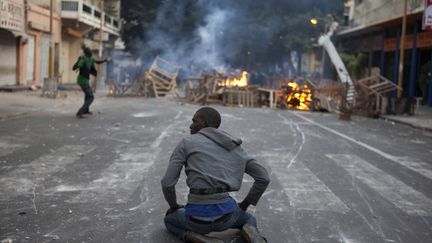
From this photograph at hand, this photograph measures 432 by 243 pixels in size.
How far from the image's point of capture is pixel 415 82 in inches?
1111

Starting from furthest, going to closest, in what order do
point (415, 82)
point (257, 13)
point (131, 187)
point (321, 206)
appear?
point (257, 13) → point (415, 82) → point (131, 187) → point (321, 206)

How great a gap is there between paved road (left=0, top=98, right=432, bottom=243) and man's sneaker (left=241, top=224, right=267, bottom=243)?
0.21 meters

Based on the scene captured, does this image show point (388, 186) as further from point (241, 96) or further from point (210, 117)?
point (241, 96)

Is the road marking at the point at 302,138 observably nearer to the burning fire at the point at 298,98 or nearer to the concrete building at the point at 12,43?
the burning fire at the point at 298,98

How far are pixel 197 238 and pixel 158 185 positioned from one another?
2599mm

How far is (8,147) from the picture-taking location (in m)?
9.04

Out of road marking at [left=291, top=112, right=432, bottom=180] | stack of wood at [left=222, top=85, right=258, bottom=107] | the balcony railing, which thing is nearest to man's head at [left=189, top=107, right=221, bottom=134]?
road marking at [left=291, top=112, right=432, bottom=180]

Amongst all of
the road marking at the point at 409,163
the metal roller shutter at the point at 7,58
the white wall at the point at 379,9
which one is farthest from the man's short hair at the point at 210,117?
the white wall at the point at 379,9

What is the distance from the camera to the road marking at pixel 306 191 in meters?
5.77

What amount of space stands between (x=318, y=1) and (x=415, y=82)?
17.2 meters

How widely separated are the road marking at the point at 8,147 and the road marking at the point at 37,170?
26.6 inches

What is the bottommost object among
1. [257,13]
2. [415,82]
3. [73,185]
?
[73,185]

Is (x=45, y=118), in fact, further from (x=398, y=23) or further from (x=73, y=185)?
(x=398, y=23)

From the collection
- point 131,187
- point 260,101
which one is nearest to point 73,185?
point 131,187
